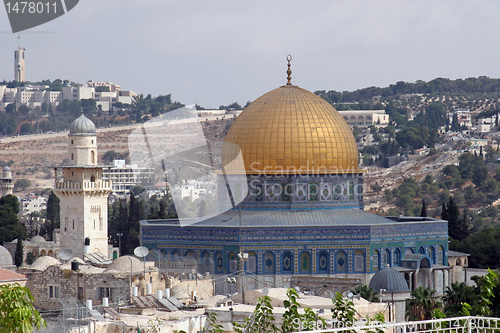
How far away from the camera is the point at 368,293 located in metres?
30.5

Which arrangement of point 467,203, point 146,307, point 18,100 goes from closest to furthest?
point 146,307
point 467,203
point 18,100

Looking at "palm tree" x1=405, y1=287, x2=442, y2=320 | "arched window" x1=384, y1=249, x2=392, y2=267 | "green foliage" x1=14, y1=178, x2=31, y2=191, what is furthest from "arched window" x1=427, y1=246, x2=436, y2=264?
"green foliage" x1=14, y1=178, x2=31, y2=191

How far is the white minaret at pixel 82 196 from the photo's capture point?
40.0m

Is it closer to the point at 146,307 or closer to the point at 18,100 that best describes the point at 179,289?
the point at 146,307

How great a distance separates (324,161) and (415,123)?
320 feet

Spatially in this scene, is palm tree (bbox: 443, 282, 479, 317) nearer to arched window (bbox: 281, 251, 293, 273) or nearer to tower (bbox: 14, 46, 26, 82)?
arched window (bbox: 281, 251, 293, 273)

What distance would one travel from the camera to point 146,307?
93.2 ft

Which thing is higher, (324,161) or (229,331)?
(324,161)

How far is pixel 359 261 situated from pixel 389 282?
4.04 m

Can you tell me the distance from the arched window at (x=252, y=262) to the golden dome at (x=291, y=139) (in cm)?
390

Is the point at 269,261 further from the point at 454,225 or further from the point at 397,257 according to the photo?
the point at 454,225

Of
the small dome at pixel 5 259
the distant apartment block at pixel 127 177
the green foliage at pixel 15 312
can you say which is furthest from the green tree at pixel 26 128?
the green foliage at pixel 15 312

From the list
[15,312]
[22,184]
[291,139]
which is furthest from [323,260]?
[22,184]

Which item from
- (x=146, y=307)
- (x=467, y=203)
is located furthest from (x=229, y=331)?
(x=467, y=203)
